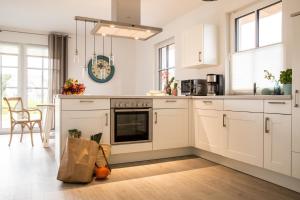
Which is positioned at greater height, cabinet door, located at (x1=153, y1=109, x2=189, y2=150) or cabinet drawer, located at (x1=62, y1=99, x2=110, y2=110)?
cabinet drawer, located at (x1=62, y1=99, x2=110, y2=110)

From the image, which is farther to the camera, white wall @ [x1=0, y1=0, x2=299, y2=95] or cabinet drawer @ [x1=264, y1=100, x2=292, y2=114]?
white wall @ [x1=0, y1=0, x2=299, y2=95]

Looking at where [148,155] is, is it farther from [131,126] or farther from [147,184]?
[147,184]

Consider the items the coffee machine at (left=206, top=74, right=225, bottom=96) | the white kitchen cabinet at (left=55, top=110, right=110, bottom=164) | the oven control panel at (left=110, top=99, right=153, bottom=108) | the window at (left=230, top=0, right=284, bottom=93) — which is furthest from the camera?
the coffee machine at (left=206, top=74, right=225, bottom=96)

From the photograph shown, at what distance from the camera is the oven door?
3074mm

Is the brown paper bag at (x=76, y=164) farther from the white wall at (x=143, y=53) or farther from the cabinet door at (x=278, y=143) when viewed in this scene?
the white wall at (x=143, y=53)

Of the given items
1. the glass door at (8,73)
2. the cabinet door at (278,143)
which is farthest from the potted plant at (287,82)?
the glass door at (8,73)

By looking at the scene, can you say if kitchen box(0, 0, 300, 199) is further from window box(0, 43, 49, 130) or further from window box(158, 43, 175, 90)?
window box(0, 43, 49, 130)

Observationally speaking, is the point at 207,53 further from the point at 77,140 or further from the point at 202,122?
the point at 77,140

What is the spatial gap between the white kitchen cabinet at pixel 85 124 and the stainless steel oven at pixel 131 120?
0.09 meters

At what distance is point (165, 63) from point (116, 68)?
1558mm

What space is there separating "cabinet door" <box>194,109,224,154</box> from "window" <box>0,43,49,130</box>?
405cm

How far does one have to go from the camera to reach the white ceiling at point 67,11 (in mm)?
4012

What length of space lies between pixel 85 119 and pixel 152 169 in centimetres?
100

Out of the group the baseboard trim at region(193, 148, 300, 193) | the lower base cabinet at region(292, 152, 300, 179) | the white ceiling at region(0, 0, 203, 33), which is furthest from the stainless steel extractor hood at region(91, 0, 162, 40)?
the lower base cabinet at region(292, 152, 300, 179)
